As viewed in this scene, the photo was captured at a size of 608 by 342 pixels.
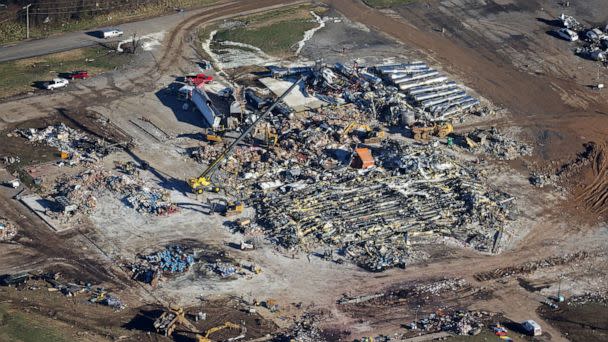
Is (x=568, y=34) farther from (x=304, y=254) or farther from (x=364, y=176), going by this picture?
(x=304, y=254)

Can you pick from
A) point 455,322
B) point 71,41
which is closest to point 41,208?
point 455,322

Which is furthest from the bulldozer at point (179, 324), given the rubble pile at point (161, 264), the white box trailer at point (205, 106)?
the white box trailer at point (205, 106)

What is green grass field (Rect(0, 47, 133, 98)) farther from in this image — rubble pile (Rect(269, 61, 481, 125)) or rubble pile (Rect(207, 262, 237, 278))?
rubble pile (Rect(207, 262, 237, 278))

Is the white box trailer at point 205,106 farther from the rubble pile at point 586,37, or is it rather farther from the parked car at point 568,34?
the parked car at point 568,34

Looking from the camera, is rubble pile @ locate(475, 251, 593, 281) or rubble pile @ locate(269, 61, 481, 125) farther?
rubble pile @ locate(269, 61, 481, 125)

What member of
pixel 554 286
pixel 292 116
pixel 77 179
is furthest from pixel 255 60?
pixel 554 286

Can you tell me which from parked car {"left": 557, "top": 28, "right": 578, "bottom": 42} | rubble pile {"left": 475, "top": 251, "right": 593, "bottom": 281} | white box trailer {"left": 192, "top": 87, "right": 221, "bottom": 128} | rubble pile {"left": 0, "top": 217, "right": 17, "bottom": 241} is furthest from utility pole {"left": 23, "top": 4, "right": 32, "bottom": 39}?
rubble pile {"left": 475, "top": 251, "right": 593, "bottom": 281}
